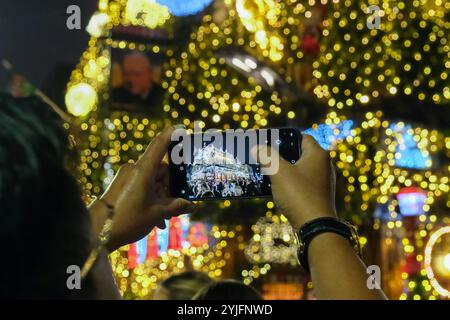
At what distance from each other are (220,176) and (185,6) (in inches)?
412

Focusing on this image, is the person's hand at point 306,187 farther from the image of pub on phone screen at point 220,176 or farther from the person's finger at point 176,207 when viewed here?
the person's finger at point 176,207

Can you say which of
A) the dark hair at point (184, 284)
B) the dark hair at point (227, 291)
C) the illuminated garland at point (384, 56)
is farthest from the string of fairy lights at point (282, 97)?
the dark hair at point (227, 291)

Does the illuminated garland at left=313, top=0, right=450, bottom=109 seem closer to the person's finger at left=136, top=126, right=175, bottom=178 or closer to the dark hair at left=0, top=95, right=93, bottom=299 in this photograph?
the person's finger at left=136, top=126, right=175, bottom=178

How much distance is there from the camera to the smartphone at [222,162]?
204cm

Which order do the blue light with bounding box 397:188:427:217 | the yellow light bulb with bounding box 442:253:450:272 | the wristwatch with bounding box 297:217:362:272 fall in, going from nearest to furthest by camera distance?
the wristwatch with bounding box 297:217:362:272, the yellow light bulb with bounding box 442:253:450:272, the blue light with bounding box 397:188:427:217

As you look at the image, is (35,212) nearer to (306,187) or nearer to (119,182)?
(306,187)

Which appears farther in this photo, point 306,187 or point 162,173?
point 162,173

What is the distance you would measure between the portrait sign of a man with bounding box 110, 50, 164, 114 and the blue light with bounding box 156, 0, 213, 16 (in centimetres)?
102

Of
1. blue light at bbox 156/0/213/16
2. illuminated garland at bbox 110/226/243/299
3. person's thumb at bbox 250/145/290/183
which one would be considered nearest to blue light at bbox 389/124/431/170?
illuminated garland at bbox 110/226/243/299

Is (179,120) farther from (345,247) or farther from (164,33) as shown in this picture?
(345,247)

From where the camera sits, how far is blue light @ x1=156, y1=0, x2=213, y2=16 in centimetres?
1220

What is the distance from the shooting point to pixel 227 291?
3.43m

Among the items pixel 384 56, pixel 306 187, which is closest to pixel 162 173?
pixel 306 187
